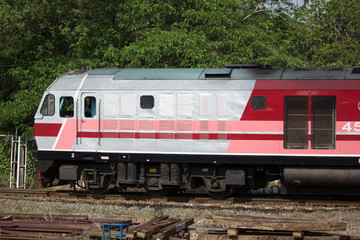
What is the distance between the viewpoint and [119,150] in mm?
15258

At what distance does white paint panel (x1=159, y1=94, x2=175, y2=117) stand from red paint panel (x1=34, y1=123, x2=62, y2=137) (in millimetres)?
3311

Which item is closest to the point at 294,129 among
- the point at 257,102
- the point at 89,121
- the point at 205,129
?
the point at 257,102

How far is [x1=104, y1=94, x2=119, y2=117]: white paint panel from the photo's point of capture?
602 inches

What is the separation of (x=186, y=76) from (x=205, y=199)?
378 centimetres

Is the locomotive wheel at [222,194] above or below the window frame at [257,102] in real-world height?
below

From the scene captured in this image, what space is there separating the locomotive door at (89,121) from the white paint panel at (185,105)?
2.52 meters

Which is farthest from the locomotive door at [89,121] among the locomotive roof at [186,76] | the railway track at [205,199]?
the railway track at [205,199]

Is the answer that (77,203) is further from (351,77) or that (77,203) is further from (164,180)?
(351,77)

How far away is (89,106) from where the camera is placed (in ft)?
51.1

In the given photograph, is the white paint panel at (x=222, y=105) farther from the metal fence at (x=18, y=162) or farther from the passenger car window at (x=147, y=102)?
the metal fence at (x=18, y=162)

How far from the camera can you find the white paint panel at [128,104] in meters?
15.2

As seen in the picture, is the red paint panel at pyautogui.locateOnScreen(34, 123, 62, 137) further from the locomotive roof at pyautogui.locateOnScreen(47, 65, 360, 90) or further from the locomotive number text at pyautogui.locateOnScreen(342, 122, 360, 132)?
the locomotive number text at pyautogui.locateOnScreen(342, 122, 360, 132)

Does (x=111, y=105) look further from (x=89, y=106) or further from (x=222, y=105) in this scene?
(x=222, y=105)

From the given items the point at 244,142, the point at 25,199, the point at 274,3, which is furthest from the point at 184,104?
the point at 274,3
